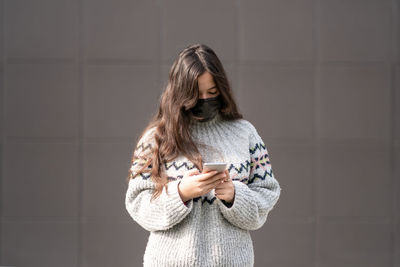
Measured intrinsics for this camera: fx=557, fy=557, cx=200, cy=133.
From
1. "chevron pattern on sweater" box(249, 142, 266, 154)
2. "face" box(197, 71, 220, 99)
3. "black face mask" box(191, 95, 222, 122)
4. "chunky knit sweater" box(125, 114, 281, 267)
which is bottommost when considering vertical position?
"chunky knit sweater" box(125, 114, 281, 267)

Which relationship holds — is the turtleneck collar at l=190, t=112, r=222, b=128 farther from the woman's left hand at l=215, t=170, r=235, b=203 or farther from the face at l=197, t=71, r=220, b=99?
the woman's left hand at l=215, t=170, r=235, b=203

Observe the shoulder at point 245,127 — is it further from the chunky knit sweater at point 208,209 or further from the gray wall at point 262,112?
the gray wall at point 262,112

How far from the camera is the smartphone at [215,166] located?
2.15 metres

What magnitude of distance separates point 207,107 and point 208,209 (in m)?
0.46

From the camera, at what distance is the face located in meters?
2.46

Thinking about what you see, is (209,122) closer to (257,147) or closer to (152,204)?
(257,147)

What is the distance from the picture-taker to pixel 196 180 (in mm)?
2234

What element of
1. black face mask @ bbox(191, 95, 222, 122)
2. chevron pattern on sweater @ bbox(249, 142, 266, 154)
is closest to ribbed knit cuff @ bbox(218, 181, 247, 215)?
chevron pattern on sweater @ bbox(249, 142, 266, 154)
